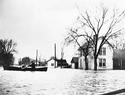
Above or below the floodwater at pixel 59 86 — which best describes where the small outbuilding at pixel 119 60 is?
above

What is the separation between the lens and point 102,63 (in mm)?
61469

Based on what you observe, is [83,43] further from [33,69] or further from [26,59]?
[26,59]

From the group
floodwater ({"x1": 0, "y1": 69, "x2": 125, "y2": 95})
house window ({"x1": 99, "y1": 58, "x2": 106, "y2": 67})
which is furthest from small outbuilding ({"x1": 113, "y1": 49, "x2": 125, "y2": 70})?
floodwater ({"x1": 0, "y1": 69, "x2": 125, "y2": 95})

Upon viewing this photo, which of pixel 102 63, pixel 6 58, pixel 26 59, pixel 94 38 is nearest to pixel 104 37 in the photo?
pixel 94 38

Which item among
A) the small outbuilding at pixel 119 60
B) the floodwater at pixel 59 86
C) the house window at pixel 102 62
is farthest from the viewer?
the house window at pixel 102 62

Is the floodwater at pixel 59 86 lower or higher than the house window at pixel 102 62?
lower

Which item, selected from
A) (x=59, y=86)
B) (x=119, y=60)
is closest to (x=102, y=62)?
(x=119, y=60)

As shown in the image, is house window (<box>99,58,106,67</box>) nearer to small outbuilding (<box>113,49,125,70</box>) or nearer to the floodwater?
small outbuilding (<box>113,49,125,70</box>)

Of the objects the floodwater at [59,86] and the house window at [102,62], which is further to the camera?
the house window at [102,62]

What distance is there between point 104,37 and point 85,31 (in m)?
3.24

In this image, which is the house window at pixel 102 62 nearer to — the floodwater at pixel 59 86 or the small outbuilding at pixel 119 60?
the small outbuilding at pixel 119 60

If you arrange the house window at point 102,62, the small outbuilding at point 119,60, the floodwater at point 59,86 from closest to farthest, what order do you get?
the floodwater at point 59,86, the small outbuilding at point 119,60, the house window at point 102,62

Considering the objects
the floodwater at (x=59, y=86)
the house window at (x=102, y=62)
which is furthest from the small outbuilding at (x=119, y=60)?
the floodwater at (x=59, y=86)

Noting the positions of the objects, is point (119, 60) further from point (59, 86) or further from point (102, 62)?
point (59, 86)
